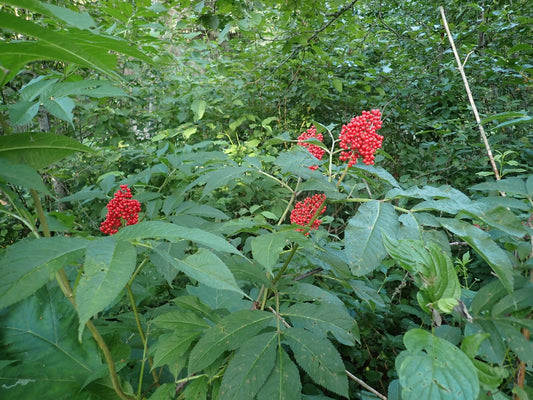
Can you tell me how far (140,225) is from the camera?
2.14ft

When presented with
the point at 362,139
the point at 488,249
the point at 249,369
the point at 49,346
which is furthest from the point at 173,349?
the point at 362,139

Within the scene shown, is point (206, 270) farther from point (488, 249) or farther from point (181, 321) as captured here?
point (488, 249)

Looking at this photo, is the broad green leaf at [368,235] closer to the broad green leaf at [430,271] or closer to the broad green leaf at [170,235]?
the broad green leaf at [430,271]

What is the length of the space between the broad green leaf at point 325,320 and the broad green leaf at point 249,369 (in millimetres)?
159

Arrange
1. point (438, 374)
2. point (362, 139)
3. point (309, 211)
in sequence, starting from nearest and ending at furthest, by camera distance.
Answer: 1. point (438, 374)
2. point (362, 139)
3. point (309, 211)

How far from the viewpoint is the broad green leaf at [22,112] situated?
795 mm

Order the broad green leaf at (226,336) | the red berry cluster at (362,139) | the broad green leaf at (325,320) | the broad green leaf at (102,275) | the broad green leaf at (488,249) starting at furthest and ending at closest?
the red berry cluster at (362,139)
the broad green leaf at (325,320)
the broad green leaf at (226,336)
the broad green leaf at (488,249)
the broad green leaf at (102,275)

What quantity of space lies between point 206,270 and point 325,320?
51 cm

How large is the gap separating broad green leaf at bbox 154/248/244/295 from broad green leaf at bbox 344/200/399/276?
0.33 m

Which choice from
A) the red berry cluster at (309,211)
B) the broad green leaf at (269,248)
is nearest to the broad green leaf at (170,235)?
the broad green leaf at (269,248)

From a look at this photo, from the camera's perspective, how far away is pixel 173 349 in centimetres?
86

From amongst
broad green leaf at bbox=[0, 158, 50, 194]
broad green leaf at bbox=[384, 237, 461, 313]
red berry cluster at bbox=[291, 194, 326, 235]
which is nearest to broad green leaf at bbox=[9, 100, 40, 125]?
broad green leaf at bbox=[0, 158, 50, 194]

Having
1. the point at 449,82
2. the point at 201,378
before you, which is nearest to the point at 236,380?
the point at 201,378

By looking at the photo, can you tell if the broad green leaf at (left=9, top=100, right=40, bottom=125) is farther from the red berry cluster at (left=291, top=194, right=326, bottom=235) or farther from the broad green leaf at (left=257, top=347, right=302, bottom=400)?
the red berry cluster at (left=291, top=194, right=326, bottom=235)
